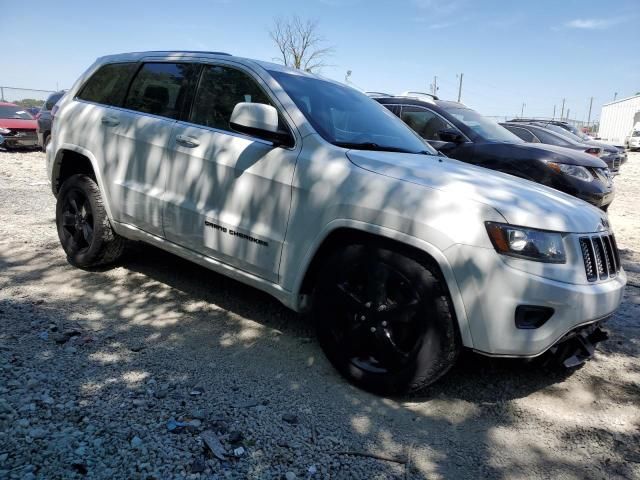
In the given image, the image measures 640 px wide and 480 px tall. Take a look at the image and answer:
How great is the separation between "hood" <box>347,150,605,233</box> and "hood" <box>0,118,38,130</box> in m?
15.0

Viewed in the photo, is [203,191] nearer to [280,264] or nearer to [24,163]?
[280,264]

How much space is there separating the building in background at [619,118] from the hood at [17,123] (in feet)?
143

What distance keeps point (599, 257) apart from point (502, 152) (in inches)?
161

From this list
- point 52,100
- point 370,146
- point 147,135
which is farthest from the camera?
point 52,100

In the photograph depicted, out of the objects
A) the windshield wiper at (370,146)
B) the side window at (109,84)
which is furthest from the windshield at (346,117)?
the side window at (109,84)

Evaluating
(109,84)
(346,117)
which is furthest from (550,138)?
(109,84)

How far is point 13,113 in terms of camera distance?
1577 cm

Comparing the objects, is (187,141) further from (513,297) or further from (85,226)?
(513,297)

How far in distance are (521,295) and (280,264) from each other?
4.55 feet

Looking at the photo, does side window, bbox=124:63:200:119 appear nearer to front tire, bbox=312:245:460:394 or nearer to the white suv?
the white suv

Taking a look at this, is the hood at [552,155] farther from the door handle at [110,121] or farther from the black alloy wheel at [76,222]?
the black alloy wheel at [76,222]

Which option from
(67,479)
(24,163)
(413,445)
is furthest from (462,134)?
(24,163)

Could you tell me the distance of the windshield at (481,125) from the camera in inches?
279

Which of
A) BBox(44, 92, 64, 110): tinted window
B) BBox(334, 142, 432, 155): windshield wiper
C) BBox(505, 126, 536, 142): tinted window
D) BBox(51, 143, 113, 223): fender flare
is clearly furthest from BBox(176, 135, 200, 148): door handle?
BBox(44, 92, 64, 110): tinted window
